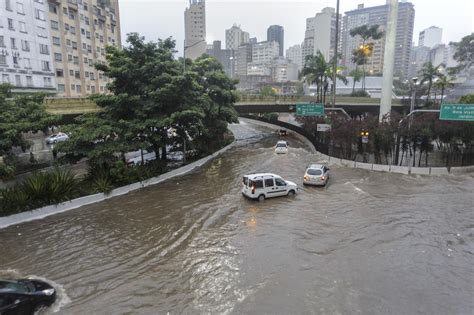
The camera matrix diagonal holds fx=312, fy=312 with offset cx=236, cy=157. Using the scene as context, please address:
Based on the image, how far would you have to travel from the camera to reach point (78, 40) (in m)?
62.3

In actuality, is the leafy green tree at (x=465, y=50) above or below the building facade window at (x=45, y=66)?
above

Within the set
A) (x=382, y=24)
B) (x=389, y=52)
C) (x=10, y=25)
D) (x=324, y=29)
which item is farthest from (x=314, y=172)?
(x=382, y=24)

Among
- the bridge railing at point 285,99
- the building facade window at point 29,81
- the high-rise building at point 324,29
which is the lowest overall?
the bridge railing at point 285,99

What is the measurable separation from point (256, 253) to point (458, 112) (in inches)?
908

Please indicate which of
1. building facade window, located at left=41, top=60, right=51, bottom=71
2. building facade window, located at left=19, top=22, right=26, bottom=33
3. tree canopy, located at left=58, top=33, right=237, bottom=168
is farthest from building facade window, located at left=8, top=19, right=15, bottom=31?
tree canopy, located at left=58, top=33, right=237, bottom=168

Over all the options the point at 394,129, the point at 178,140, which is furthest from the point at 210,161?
the point at 394,129

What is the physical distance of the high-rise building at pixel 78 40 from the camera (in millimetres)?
57188

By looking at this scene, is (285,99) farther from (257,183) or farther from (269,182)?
(257,183)

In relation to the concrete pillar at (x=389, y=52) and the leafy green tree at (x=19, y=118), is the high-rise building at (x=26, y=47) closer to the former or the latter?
the leafy green tree at (x=19, y=118)

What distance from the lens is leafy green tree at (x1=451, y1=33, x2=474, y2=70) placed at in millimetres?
67331

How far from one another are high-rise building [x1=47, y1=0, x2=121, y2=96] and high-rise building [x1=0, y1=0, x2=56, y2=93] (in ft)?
8.94

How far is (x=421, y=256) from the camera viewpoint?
12.5m

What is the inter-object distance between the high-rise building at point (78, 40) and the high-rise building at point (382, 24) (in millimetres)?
111196

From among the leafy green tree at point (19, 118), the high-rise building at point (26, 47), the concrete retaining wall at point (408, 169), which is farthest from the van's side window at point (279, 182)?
the high-rise building at point (26, 47)
